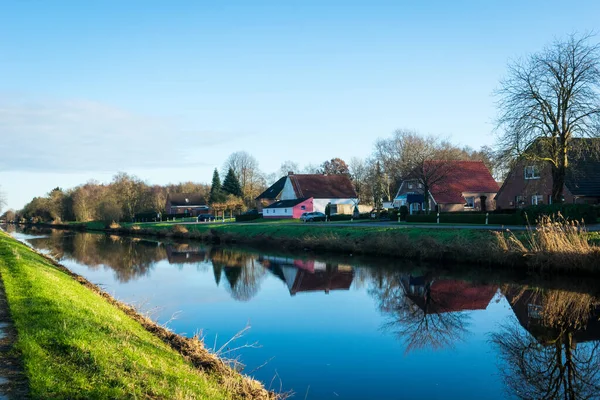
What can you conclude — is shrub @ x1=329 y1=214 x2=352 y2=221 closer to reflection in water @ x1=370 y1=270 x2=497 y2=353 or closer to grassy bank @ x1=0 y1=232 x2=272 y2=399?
reflection in water @ x1=370 y1=270 x2=497 y2=353

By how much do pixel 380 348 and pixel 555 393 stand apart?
141 inches

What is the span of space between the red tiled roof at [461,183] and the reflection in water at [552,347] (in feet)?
104

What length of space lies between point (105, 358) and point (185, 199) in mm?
93652

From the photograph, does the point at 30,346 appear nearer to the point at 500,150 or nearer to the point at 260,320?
the point at 260,320

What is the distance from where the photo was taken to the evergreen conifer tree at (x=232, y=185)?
7994 centimetres

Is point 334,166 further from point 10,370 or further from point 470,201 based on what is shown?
point 10,370

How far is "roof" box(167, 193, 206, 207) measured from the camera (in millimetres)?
96875

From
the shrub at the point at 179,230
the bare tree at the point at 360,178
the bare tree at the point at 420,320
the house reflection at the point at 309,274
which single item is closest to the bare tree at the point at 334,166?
the bare tree at the point at 360,178

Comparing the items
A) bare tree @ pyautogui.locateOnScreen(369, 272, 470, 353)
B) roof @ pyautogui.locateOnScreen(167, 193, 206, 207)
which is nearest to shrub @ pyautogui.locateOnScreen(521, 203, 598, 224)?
bare tree @ pyautogui.locateOnScreen(369, 272, 470, 353)

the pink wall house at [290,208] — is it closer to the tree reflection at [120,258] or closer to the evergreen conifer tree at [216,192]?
the evergreen conifer tree at [216,192]

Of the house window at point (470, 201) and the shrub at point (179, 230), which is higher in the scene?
the house window at point (470, 201)

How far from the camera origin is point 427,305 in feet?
48.5

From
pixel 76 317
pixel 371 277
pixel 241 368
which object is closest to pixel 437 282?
pixel 371 277

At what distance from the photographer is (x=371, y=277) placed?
20188 millimetres
